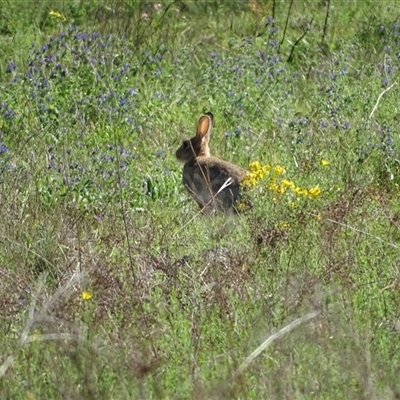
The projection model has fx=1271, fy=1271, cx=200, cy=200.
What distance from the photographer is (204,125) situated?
7805 mm

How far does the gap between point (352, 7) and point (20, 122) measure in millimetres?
3690

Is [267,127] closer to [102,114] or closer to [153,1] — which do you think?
[102,114]

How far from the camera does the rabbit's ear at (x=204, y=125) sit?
7793 millimetres

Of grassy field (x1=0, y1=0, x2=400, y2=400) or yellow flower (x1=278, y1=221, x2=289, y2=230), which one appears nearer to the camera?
grassy field (x1=0, y1=0, x2=400, y2=400)

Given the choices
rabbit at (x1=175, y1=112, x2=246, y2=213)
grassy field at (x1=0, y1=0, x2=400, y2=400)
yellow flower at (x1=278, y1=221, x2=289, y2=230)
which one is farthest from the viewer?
rabbit at (x1=175, y1=112, x2=246, y2=213)

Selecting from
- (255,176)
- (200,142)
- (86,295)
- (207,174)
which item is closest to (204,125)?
(200,142)

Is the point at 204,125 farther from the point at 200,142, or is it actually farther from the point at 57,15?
the point at 57,15

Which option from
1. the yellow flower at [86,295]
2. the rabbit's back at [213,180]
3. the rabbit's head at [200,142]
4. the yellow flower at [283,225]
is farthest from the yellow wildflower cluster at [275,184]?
the yellow flower at [86,295]

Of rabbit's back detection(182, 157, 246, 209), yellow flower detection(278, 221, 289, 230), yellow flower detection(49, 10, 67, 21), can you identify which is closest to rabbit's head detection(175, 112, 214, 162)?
rabbit's back detection(182, 157, 246, 209)

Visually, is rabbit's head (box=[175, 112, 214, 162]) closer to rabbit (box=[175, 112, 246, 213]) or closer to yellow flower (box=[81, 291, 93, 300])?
rabbit (box=[175, 112, 246, 213])

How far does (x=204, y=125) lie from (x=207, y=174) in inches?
23.9

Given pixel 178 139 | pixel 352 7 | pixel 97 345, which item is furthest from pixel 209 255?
→ pixel 352 7

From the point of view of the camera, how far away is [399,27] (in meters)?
9.83

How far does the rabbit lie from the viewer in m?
6.97
